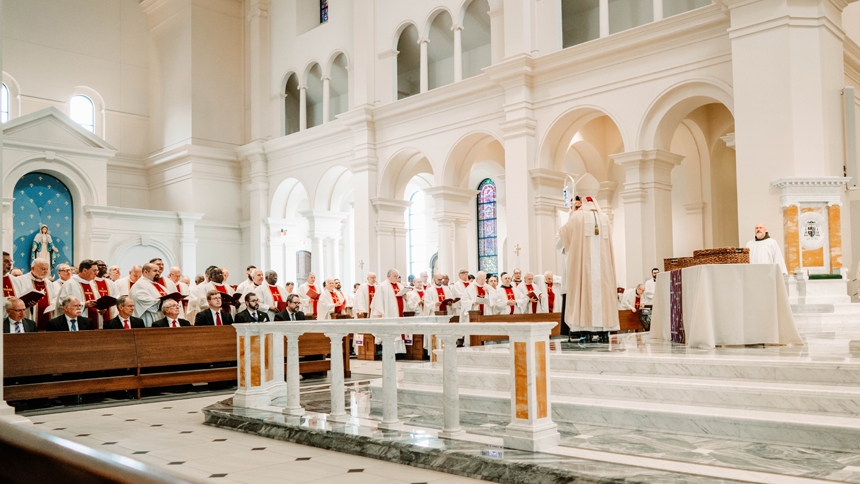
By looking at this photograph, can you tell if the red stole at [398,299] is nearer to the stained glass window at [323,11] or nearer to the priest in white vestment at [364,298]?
the priest in white vestment at [364,298]

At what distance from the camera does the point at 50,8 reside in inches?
948

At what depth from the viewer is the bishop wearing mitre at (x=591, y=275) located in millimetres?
8453

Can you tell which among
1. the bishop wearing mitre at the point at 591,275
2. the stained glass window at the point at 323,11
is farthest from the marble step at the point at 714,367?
the stained glass window at the point at 323,11

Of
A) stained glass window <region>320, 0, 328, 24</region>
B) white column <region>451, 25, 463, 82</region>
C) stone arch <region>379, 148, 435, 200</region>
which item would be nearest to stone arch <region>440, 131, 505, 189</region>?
stone arch <region>379, 148, 435, 200</region>

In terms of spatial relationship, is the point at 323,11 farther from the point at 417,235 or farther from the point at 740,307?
the point at 740,307

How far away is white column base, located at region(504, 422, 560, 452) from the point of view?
4984 mm

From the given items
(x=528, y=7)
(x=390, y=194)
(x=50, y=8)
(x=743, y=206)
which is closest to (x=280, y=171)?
(x=390, y=194)

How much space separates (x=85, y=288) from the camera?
33.9ft

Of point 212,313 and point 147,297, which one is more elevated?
point 147,297

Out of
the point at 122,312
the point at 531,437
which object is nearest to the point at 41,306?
the point at 122,312

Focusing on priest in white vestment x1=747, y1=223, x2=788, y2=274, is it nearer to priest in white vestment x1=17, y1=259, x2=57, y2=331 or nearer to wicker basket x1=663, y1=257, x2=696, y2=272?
wicker basket x1=663, y1=257, x2=696, y2=272

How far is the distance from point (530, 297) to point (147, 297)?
298 inches

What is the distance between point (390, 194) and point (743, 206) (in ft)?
A: 34.2

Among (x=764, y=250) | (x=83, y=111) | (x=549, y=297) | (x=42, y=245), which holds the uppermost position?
(x=83, y=111)
